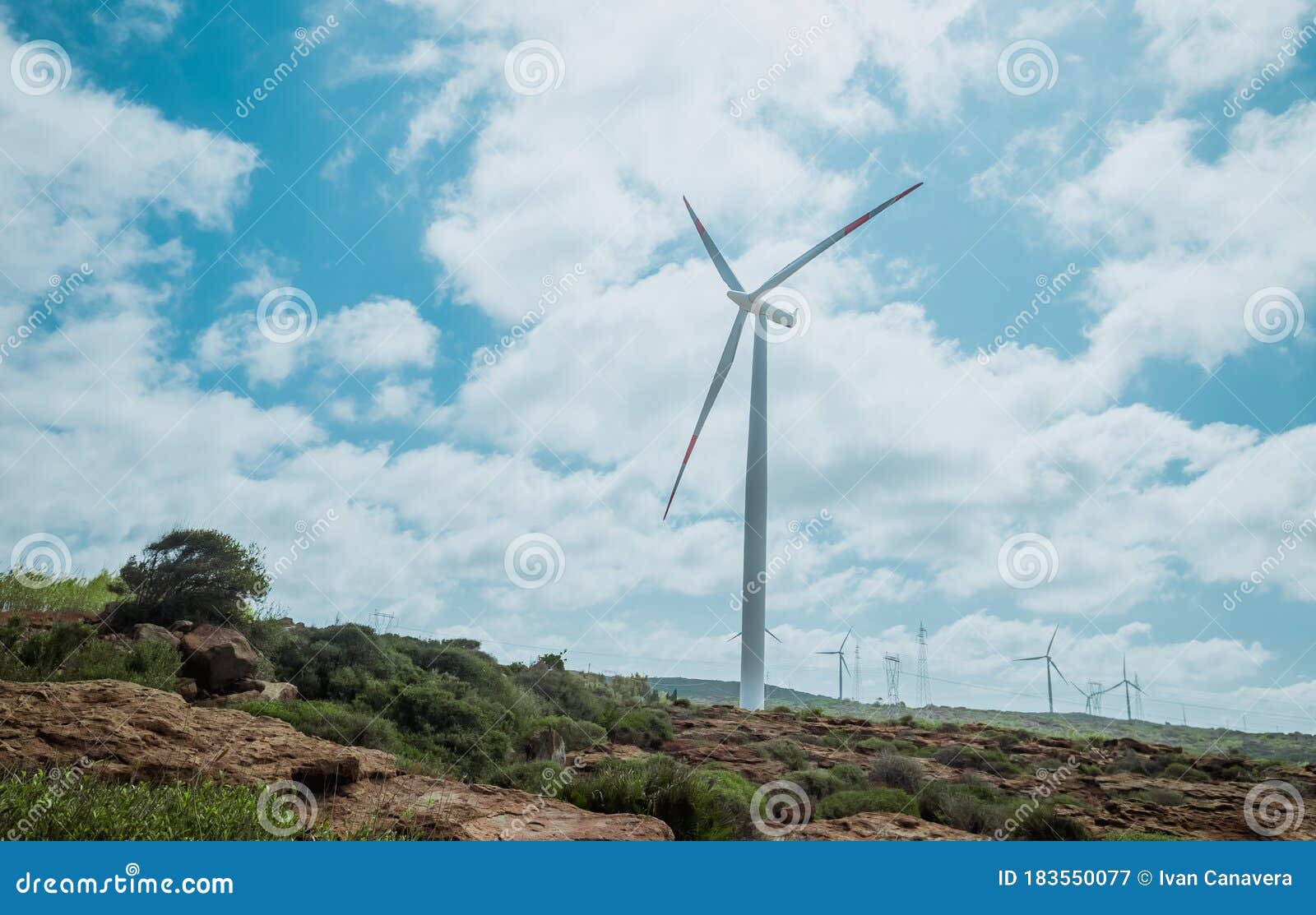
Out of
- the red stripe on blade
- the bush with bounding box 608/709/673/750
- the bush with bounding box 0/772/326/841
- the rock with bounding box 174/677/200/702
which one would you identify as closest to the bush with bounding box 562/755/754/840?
the bush with bounding box 0/772/326/841

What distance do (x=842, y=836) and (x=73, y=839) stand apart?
33.2ft

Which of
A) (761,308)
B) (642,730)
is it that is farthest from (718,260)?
(642,730)

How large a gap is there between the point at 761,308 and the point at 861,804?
3268 cm

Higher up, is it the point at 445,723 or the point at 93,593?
the point at 93,593

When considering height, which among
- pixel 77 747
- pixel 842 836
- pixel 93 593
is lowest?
pixel 842 836

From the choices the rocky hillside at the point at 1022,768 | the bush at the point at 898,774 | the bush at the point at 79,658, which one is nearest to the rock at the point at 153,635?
the bush at the point at 79,658

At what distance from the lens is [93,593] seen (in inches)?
1565

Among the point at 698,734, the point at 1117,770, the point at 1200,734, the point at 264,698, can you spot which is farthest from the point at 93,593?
the point at 1200,734

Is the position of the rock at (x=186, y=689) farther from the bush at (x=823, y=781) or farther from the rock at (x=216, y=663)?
the bush at (x=823, y=781)

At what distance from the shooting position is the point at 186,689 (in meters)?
18.5

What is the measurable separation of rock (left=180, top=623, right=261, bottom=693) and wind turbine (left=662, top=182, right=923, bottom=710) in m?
27.0

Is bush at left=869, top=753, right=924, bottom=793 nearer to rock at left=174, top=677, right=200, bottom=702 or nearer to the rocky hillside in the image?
the rocky hillside

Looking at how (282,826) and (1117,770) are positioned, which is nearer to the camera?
(282,826)

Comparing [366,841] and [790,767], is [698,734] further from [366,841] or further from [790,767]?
[366,841]
